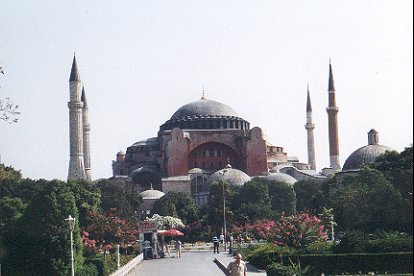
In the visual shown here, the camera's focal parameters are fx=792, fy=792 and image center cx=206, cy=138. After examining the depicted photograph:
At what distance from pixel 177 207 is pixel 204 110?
2172 cm

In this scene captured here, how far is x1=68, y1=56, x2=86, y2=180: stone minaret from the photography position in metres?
71.3

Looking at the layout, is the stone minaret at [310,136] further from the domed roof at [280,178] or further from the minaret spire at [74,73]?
the minaret spire at [74,73]

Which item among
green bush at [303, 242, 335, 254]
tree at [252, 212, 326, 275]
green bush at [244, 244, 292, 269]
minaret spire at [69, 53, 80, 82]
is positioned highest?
minaret spire at [69, 53, 80, 82]

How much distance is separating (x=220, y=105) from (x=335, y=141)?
1562 centimetres

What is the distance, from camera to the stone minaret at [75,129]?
71312 mm

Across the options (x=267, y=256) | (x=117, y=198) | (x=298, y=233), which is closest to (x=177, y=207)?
(x=117, y=198)

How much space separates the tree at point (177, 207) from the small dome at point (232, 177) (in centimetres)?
501

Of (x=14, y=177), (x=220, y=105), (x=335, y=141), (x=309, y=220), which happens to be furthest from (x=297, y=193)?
(x=309, y=220)

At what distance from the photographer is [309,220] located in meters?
24.7

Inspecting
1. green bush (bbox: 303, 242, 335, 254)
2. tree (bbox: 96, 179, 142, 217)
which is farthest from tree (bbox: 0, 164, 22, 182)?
green bush (bbox: 303, 242, 335, 254)

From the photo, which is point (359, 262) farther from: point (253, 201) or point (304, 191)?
point (304, 191)

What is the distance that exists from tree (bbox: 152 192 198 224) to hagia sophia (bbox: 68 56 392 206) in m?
4.47

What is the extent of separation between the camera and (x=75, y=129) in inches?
2813

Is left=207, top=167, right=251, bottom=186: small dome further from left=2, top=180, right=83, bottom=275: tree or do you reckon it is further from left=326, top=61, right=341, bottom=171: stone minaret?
left=2, top=180, right=83, bottom=275: tree
